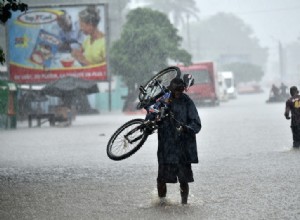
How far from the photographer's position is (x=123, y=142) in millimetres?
10039

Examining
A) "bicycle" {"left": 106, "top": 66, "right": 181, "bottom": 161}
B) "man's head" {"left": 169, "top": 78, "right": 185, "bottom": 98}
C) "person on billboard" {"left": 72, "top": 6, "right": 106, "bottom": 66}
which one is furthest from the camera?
"person on billboard" {"left": 72, "top": 6, "right": 106, "bottom": 66}

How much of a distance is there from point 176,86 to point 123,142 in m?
2.28

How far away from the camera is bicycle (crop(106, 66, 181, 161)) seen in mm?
8781

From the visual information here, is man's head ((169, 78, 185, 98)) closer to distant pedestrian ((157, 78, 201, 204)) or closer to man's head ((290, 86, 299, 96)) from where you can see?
distant pedestrian ((157, 78, 201, 204))

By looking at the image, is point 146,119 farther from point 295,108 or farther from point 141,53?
point 141,53

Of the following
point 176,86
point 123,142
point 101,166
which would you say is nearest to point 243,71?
point 101,166

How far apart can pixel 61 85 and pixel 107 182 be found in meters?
19.8

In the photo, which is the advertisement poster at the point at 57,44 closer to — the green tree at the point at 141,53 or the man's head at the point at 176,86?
the green tree at the point at 141,53

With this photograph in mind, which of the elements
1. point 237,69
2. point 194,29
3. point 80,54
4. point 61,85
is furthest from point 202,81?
point 194,29

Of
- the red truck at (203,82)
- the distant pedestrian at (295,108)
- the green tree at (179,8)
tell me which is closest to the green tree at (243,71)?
the green tree at (179,8)

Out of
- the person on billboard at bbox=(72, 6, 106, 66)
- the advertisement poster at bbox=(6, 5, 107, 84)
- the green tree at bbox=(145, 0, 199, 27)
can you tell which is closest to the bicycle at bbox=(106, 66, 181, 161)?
the person on billboard at bbox=(72, 6, 106, 66)

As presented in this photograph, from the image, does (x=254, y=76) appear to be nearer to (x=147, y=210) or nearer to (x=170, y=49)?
(x=170, y=49)

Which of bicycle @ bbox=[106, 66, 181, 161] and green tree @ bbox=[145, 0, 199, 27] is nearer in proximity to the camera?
bicycle @ bbox=[106, 66, 181, 161]

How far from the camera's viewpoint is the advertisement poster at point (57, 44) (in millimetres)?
35375
